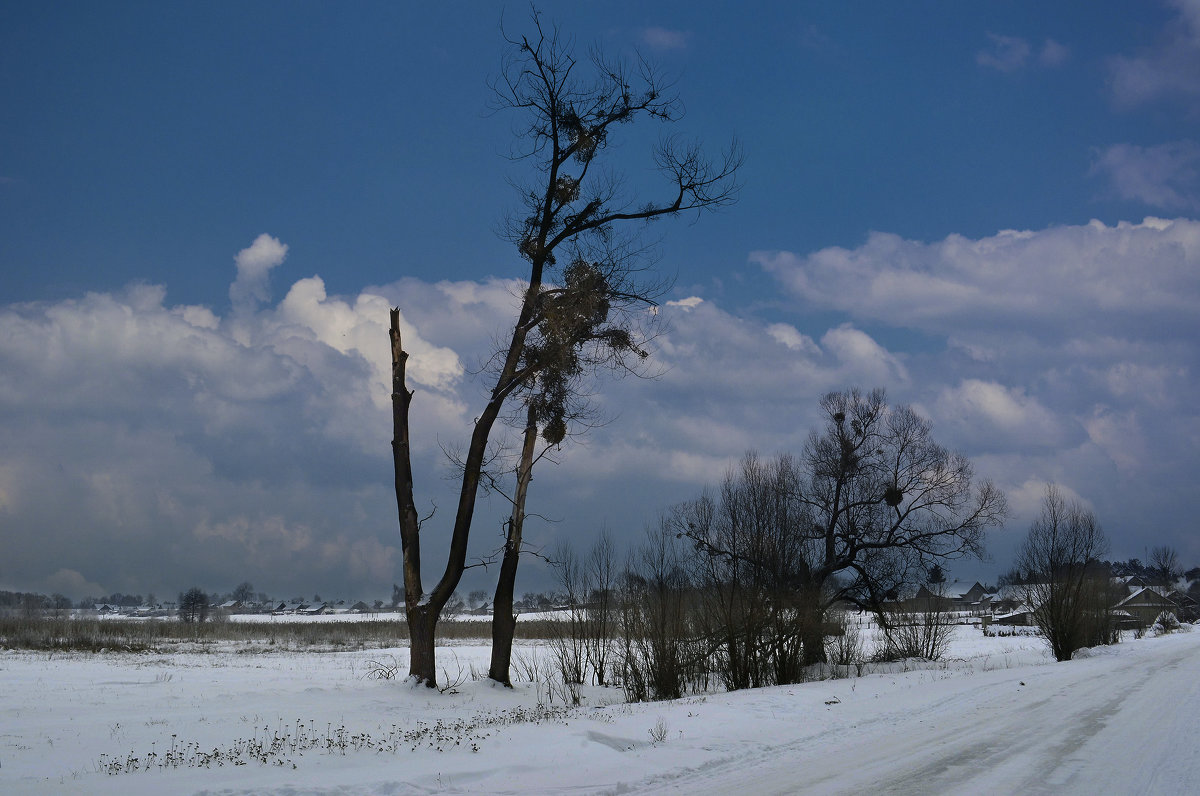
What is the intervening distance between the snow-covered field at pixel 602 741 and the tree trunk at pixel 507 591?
743 mm

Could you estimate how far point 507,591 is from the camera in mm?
18500

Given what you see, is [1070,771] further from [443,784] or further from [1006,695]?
[1006,695]

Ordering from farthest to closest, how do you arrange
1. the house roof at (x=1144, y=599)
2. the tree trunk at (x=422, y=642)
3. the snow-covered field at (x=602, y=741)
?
the house roof at (x=1144, y=599) → the tree trunk at (x=422, y=642) → the snow-covered field at (x=602, y=741)

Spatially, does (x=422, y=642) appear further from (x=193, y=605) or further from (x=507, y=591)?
(x=193, y=605)

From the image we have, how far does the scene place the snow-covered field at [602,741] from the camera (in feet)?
27.6

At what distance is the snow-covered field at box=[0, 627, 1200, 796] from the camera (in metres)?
8.40

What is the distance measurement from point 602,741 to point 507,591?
7850mm

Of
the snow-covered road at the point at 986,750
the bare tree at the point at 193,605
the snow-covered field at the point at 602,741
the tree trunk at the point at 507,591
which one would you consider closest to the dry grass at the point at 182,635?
the tree trunk at the point at 507,591

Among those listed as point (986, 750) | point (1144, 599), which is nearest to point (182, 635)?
point (986, 750)

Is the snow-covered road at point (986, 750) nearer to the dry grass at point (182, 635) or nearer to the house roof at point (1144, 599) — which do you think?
the dry grass at point (182, 635)

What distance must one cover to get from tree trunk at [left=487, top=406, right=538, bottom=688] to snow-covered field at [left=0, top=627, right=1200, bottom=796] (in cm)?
74

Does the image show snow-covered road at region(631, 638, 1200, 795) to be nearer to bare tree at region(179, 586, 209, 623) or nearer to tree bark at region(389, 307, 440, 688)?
tree bark at region(389, 307, 440, 688)

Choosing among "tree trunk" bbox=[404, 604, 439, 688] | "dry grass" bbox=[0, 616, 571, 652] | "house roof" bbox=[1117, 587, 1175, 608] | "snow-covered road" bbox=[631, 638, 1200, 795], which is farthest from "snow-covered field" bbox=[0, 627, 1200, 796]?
"house roof" bbox=[1117, 587, 1175, 608]

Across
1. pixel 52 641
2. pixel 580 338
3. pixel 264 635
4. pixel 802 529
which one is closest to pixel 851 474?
pixel 802 529
